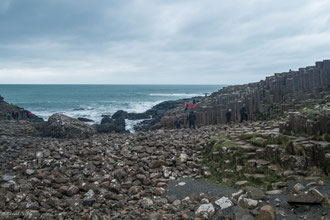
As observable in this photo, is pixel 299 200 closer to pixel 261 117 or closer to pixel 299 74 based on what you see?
pixel 261 117

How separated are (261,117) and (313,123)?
9.10m

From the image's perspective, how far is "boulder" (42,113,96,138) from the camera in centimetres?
1720

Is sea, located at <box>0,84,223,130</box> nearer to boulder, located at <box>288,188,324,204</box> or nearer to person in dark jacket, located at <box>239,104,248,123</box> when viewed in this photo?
person in dark jacket, located at <box>239,104,248,123</box>

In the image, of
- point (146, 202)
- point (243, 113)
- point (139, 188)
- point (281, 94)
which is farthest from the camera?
point (281, 94)

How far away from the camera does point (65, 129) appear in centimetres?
1731

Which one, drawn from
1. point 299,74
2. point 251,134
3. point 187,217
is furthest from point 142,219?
point 299,74

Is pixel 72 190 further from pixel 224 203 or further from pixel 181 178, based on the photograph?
pixel 224 203

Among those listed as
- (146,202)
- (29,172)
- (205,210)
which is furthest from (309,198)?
(29,172)

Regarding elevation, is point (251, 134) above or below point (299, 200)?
above

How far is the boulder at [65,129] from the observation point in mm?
17203

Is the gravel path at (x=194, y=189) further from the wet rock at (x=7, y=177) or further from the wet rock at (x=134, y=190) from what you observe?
the wet rock at (x=7, y=177)

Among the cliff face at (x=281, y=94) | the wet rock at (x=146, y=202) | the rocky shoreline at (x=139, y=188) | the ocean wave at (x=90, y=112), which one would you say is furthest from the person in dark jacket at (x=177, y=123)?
the ocean wave at (x=90, y=112)

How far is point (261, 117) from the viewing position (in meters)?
17.0

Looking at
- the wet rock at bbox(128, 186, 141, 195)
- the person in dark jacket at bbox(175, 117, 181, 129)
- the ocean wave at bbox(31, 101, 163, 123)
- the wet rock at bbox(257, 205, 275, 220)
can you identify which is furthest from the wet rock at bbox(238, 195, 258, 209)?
the ocean wave at bbox(31, 101, 163, 123)
